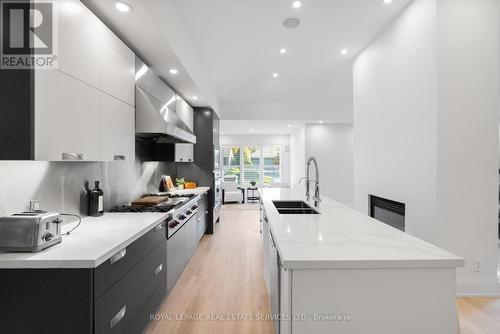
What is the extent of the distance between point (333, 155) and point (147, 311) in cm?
650

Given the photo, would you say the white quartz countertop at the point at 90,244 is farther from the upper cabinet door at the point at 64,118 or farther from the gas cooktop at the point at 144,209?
the upper cabinet door at the point at 64,118

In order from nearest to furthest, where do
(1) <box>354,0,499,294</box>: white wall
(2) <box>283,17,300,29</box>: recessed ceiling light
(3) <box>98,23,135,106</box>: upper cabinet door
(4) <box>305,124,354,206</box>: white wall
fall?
(3) <box>98,23,135,106</box>: upper cabinet door < (1) <box>354,0,499,294</box>: white wall < (2) <box>283,17,300,29</box>: recessed ceiling light < (4) <box>305,124,354,206</box>: white wall

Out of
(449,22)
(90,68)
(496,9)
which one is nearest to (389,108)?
(449,22)

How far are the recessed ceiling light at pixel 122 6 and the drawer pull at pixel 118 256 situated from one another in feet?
5.53

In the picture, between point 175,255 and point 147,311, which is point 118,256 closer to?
point 147,311

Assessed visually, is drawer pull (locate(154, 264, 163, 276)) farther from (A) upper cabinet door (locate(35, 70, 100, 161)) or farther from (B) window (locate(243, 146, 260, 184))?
(B) window (locate(243, 146, 260, 184))

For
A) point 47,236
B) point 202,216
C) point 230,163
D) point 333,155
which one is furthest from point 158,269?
point 230,163

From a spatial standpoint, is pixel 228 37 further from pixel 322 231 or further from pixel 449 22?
pixel 322 231

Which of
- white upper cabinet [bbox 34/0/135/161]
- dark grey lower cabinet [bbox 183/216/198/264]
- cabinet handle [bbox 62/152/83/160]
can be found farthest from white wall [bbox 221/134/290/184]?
cabinet handle [bbox 62/152/83/160]

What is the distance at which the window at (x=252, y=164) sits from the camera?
10.4 m

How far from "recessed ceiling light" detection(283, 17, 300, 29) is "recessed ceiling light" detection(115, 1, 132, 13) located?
1994mm

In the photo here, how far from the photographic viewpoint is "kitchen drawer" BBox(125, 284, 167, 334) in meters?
1.74

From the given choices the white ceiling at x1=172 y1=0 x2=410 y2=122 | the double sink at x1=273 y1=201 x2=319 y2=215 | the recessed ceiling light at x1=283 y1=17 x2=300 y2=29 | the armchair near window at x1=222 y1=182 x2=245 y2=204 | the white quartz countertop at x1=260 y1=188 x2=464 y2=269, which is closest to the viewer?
the white quartz countertop at x1=260 y1=188 x2=464 y2=269

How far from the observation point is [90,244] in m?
1.48
